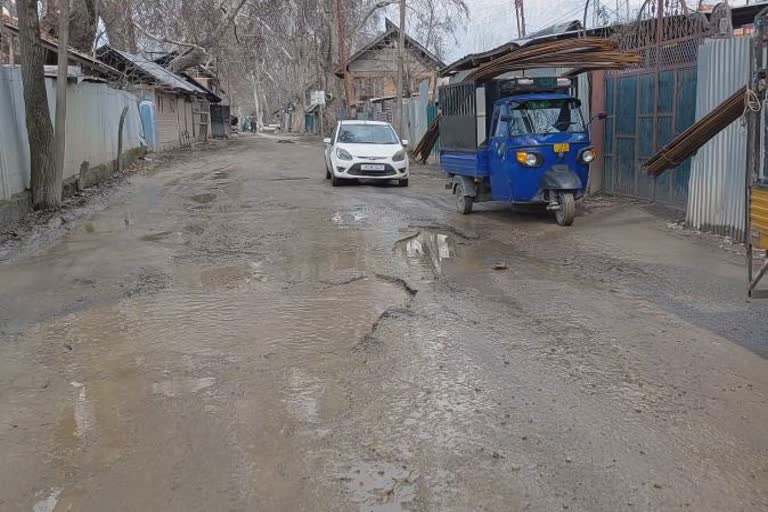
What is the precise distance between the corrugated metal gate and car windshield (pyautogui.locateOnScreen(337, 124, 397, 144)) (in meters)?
5.91

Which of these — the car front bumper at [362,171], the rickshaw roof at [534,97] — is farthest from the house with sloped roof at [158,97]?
the rickshaw roof at [534,97]

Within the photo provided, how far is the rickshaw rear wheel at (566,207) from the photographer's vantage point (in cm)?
1025

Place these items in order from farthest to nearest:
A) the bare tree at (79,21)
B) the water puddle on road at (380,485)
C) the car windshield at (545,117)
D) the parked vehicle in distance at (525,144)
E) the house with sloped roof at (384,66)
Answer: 1. the house with sloped roof at (384,66)
2. the bare tree at (79,21)
3. the car windshield at (545,117)
4. the parked vehicle in distance at (525,144)
5. the water puddle on road at (380,485)

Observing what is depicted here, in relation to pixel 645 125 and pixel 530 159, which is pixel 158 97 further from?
pixel 530 159

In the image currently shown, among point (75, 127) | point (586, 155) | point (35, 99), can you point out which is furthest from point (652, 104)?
point (75, 127)

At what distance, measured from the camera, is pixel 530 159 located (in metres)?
10.2

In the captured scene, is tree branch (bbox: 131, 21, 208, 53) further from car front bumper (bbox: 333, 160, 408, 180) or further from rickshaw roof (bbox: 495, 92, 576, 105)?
rickshaw roof (bbox: 495, 92, 576, 105)

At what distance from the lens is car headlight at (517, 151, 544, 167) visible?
402 inches

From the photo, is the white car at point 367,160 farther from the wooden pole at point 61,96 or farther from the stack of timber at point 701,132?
the stack of timber at point 701,132

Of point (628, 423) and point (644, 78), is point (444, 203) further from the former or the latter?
point (628, 423)

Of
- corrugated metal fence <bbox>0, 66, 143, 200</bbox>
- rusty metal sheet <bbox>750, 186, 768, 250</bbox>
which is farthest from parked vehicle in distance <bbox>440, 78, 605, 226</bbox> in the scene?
corrugated metal fence <bbox>0, 66, 143, 200</bbox>

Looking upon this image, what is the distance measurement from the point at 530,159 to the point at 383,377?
628 centimetres

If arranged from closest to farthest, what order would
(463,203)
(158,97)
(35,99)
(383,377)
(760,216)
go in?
(383,377) < (760,216) < (35,99) < (463,203) < (158,97)

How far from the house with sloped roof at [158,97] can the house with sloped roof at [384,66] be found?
898 centimetres
